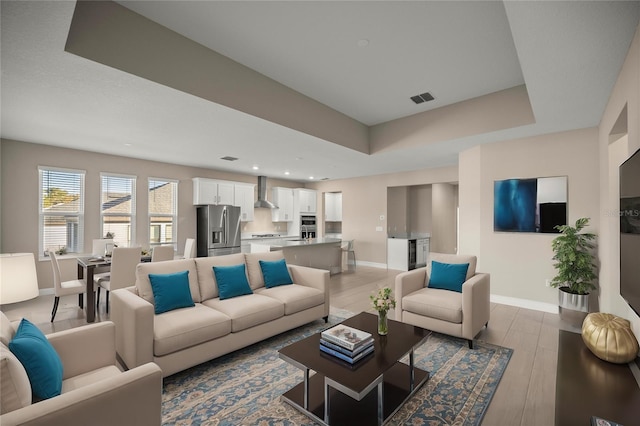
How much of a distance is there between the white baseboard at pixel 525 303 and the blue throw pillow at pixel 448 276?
171 cm

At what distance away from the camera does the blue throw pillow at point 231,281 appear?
10.6 ft

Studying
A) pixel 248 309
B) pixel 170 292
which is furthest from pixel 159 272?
pixel 248 309

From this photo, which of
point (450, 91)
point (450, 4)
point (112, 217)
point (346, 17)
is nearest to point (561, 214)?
point (450, 91)

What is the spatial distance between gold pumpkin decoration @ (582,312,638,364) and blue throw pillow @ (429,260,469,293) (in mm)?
1795

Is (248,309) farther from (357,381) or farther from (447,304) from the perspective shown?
(447,304)

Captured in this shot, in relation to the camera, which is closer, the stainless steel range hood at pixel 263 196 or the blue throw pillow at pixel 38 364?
the blue throw pillow at pixel 38 364

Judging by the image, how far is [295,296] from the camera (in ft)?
11.1

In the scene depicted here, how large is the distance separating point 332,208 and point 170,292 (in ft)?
24.5

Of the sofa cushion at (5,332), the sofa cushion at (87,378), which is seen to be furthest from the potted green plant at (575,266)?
the sofa cushion at (5,332)

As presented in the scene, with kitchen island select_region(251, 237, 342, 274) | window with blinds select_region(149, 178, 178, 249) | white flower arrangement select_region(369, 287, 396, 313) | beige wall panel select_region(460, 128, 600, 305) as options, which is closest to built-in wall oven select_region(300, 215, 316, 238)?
kitchen island select_region(251, 237, 342, 274)

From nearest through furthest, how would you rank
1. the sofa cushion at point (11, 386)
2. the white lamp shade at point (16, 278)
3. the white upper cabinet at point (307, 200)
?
the sofa cushion at point (11, 386), the white lamp shade at point (16, 278), the white upper cabinet at point (307, 200)

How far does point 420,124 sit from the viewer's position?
4852 mm

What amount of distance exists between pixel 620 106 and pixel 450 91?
1878mm

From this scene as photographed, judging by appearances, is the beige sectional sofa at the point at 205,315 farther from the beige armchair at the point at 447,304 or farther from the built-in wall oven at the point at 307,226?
the built-in wall oven at the point at 307,226
